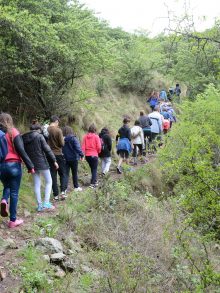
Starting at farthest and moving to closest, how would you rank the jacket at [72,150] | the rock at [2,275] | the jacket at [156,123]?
the jacket at [156,123] < the jacket at [72,150] < the rock at [2,275]

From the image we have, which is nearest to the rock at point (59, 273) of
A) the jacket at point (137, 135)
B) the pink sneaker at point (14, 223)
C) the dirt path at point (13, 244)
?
the dirt path at point (13, 244)

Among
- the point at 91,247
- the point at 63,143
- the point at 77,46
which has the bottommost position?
the point at 91,247

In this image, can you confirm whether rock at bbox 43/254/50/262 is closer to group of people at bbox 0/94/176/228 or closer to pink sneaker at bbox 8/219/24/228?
group of people at bbox 0/94/176/228

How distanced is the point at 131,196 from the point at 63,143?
225 centimetres

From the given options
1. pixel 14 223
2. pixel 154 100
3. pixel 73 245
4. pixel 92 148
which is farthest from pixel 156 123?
pixel 14 223

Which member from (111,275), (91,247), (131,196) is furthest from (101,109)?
(111,275)

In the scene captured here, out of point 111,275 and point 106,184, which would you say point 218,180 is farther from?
point 106,184

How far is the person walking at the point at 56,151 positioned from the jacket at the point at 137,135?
4271 millimetres

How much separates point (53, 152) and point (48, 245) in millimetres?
3397

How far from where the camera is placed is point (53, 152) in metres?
9.17

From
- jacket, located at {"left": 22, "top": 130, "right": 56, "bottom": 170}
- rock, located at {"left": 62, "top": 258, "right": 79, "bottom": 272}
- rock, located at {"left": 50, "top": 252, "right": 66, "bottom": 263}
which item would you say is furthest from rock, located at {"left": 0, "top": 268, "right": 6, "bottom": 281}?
jacket, located at {"left": 22, "top": 130, "right": 56, "bottom": 170}

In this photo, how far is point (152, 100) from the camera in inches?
792

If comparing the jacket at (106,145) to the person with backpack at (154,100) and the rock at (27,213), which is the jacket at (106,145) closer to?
the rock at (27,213)

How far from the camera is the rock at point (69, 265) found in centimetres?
581
